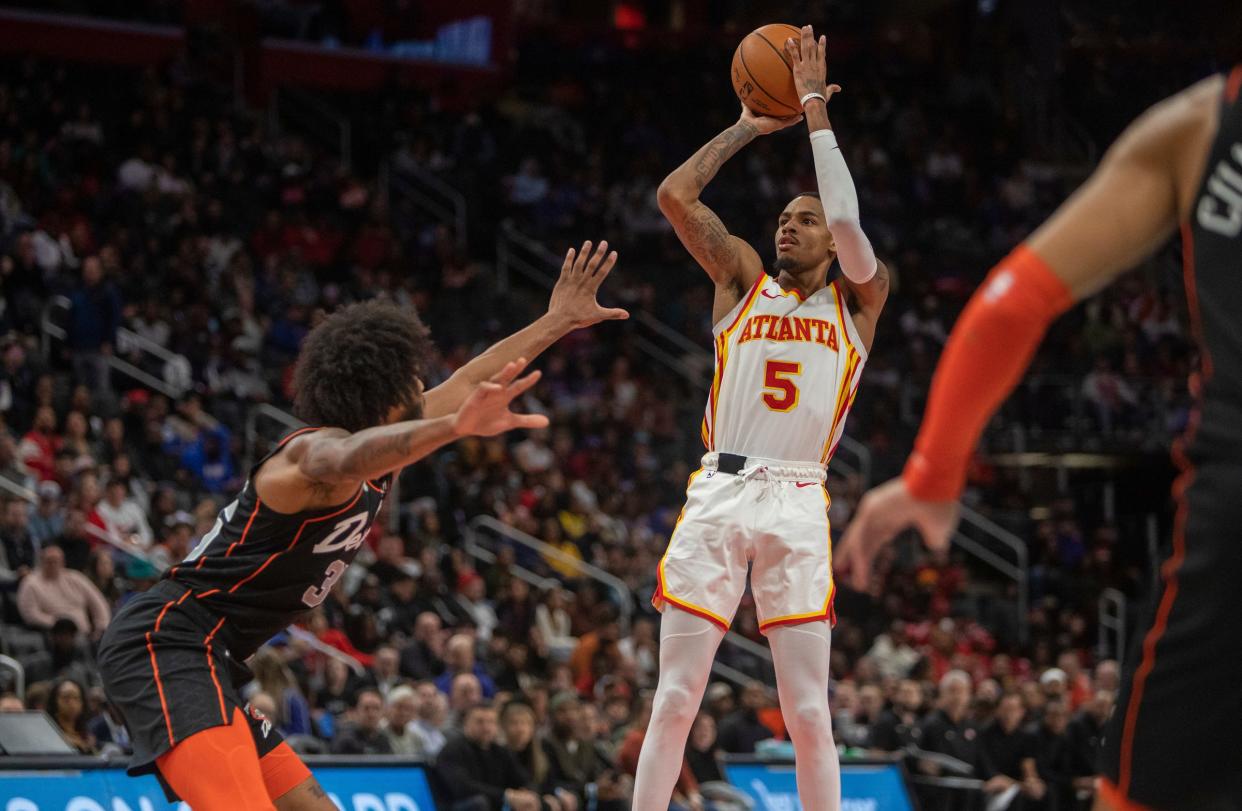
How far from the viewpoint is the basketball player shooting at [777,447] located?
20.0 ft

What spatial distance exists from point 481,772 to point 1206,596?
894 cm

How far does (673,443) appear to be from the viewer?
20656 mm

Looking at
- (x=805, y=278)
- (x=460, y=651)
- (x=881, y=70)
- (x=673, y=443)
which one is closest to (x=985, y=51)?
(x=881, y=70)

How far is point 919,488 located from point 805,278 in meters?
3.78

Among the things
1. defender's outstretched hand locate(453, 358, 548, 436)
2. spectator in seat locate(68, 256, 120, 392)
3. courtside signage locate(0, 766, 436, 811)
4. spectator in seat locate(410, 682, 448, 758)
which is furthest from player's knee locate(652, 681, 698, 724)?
spectator in seat locate(68, 256, 120, 392)

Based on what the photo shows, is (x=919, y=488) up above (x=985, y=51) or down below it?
below

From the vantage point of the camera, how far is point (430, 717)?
12.1 meters

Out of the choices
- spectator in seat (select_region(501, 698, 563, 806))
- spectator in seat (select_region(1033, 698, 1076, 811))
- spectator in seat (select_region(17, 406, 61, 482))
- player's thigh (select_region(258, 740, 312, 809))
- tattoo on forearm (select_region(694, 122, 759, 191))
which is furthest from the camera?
spectator in seat (select_region(17, 406, 61, 482))

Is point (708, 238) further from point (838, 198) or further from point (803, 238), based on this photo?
point (838, 198)

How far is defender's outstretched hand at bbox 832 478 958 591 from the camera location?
9.85ft

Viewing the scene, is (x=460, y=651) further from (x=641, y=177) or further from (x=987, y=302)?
(x=641, y=177)

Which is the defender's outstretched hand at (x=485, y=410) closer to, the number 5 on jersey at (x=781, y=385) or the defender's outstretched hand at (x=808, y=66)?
the number 5 on jersey at (x=781, y=385)

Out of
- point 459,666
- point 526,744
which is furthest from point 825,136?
point 459,666

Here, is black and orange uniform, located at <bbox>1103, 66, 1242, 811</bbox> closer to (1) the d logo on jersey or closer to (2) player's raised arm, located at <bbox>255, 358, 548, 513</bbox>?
(2) player's raised arm, located at <bbox>255, 358, 548, 513</bbox>
